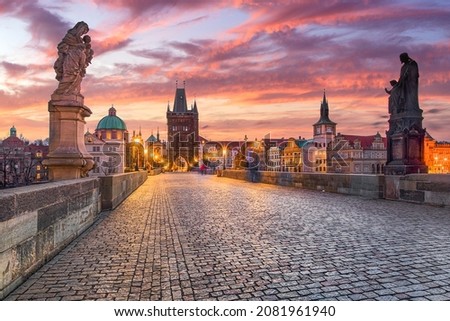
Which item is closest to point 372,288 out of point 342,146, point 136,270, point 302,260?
point 302,260

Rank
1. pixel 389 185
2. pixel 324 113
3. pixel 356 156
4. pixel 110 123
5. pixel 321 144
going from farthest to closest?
pixel 110 123, pixel 324 113, pixel 321 144, pixel 356 156, pixel 389 185

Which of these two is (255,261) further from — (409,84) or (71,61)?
(409,84)

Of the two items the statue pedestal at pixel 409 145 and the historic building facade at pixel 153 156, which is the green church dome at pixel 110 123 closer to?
the historic building facade at pixel 153 156

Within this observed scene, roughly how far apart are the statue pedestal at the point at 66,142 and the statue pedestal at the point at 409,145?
10.6 metres

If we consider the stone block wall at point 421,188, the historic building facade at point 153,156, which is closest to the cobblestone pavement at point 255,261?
the stone block wall at point 421,188

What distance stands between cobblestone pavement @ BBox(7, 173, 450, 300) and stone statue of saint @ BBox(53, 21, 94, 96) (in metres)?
3.85

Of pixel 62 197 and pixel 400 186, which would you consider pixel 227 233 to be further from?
pixel 400 186

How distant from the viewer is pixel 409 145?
41.1 ft

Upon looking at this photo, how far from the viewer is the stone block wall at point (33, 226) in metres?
3.46

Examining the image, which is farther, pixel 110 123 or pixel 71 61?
pixel 110 123

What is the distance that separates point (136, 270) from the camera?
4.21 metres

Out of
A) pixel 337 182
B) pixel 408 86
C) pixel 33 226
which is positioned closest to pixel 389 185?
pixel 337 182

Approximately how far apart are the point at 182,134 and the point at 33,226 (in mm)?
141409
